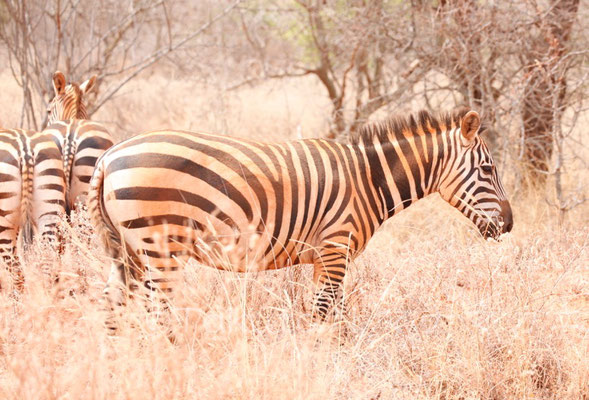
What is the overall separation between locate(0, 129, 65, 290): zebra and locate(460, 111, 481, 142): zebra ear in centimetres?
267

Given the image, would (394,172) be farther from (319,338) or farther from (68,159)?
(68,159)

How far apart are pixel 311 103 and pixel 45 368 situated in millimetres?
11546

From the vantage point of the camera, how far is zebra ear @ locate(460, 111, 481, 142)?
13.3 feet

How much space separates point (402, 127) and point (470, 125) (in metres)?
0.41

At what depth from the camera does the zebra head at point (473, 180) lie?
4.12m

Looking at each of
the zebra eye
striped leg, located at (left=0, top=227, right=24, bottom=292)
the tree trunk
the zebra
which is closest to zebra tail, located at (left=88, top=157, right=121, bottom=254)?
the zebra

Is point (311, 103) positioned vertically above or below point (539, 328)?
above

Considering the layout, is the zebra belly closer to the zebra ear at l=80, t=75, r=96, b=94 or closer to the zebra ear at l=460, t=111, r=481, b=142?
the zebra ear at l=460, t=111, r=481, b=142

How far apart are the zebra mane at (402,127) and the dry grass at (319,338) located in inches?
35.4

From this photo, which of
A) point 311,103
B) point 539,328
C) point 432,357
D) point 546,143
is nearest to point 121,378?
point 432,357

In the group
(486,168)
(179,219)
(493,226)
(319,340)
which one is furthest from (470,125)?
(179,219)

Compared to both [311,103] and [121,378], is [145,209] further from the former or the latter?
[311,103]

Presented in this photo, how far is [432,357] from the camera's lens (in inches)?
131

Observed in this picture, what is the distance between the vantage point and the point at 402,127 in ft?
13.7
